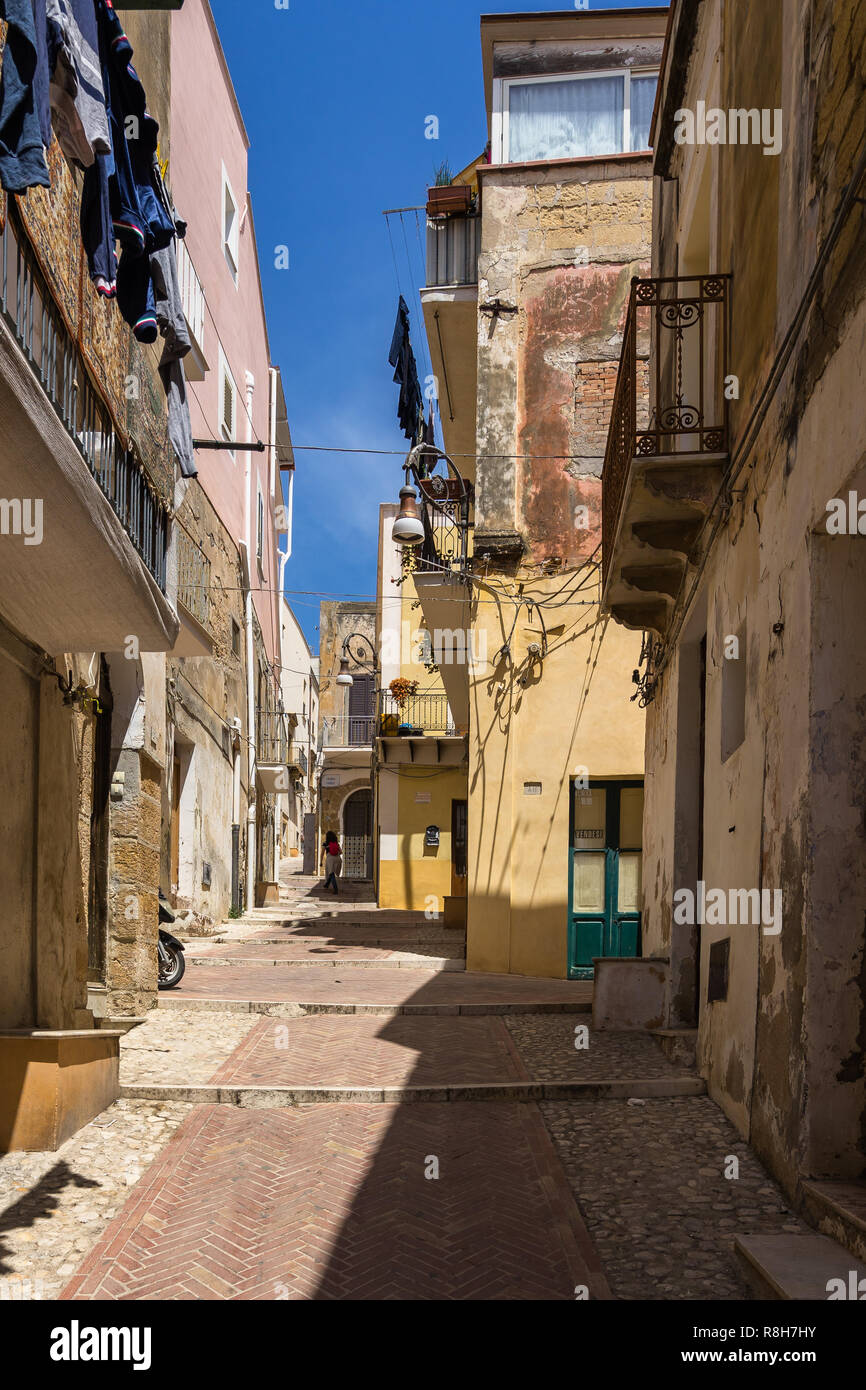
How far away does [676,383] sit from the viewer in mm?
8766

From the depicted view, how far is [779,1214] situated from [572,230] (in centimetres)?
1371

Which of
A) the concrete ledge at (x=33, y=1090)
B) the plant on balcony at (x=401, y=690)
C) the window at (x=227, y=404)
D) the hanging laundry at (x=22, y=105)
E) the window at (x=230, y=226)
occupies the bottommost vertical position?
the concrete ledge at (x=33, y=1090)

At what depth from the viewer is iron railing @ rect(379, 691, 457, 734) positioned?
2692 cm

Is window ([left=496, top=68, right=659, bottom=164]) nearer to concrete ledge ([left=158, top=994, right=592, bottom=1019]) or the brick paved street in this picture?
concrete ledge ([left=158, top=994, right=592, bottom=1019])

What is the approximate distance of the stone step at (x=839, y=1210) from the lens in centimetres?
418

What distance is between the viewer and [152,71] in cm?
1270

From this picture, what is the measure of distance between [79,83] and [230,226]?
18046 millimetres

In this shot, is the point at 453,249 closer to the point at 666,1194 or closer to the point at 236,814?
the point at 236,814

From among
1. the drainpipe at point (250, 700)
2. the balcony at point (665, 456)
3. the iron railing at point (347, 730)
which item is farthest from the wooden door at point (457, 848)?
the iron railing at point (347, 730)

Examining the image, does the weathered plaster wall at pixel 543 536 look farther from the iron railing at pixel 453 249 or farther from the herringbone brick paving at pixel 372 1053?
the herringbone brick paving at pixel 372 1053

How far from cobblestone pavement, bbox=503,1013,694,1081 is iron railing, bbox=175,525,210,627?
7431mm

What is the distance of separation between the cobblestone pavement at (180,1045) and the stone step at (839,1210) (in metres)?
4.44
